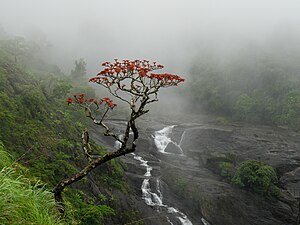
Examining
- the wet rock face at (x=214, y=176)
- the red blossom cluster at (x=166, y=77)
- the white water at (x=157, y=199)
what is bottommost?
the white water at (x=157, y=199)

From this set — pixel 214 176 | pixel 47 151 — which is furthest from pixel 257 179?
pixel 47 151

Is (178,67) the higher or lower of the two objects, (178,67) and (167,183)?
the higher

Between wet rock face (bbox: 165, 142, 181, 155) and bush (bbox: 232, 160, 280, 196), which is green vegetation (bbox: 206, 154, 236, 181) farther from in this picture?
wet rock face (bbox: 165, 142, 181, 155)

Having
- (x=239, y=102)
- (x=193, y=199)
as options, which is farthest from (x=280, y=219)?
(x=239, y=102)

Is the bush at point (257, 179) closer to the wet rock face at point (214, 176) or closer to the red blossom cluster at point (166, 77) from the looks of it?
the wet rock face at point (214, 176)

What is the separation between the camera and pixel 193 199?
1112 inches

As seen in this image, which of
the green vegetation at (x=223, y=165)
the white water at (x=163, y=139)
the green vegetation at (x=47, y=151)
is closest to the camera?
the green vegetation at (x=47, y=151)

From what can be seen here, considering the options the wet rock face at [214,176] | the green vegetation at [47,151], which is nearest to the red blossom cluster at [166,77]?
the green vegetation at [47,151]

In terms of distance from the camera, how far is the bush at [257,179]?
94.9 feet

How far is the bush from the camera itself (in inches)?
1139

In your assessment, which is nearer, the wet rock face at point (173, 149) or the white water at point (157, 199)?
the white water at point (157, 199)

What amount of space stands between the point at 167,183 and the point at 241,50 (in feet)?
303

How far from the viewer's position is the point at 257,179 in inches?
1145

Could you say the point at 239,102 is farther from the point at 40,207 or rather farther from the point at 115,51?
the point at 115,51
